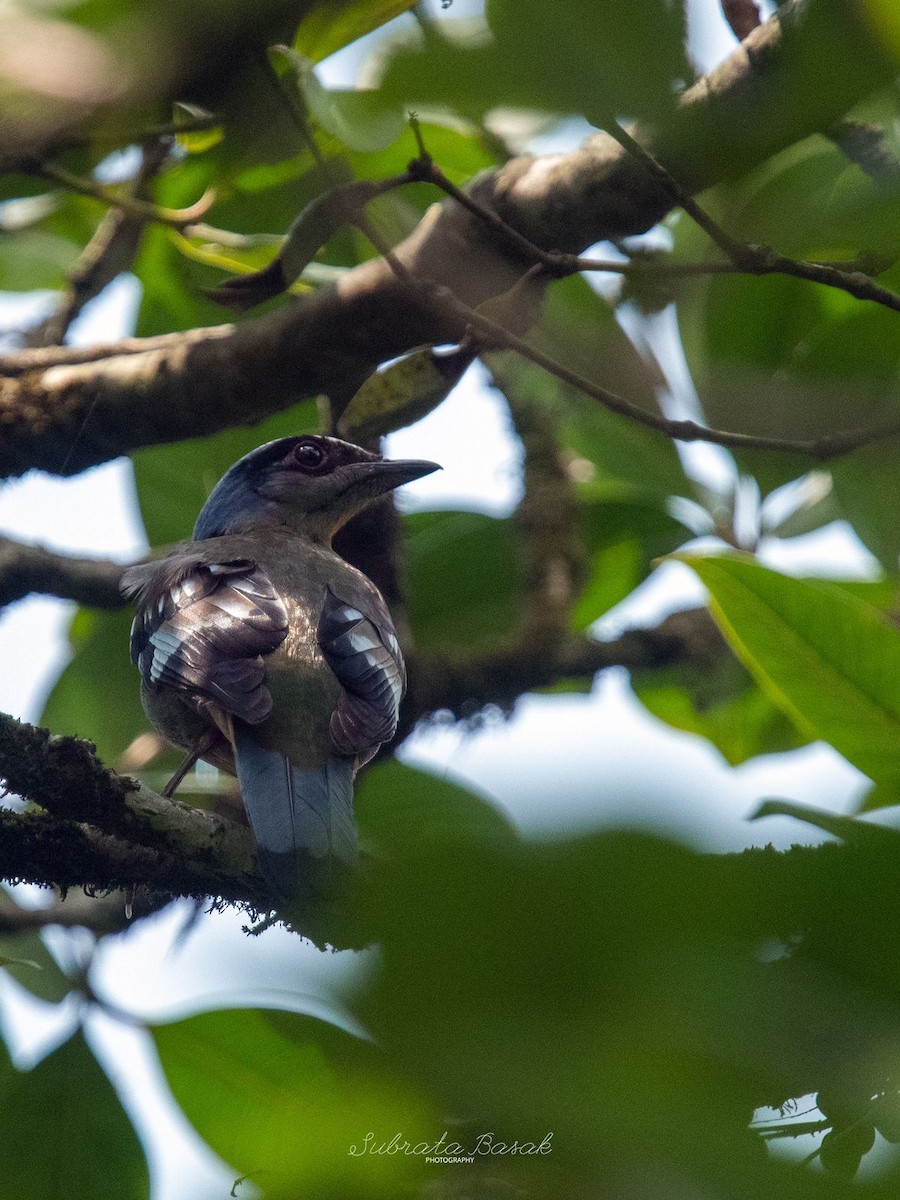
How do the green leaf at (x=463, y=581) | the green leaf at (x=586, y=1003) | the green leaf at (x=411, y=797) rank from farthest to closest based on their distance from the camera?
the green leaf at (x=463, y=581)
the green leaf at (x=411, y=797)
the green leaf at (x=586, y=1003)

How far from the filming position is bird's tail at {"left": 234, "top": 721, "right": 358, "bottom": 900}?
3.04 m

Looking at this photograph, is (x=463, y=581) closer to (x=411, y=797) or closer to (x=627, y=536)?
(x=627, y=536)

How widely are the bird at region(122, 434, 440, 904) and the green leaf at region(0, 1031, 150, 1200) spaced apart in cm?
92

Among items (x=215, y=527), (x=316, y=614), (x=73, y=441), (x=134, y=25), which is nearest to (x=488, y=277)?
(x=316, y=614)

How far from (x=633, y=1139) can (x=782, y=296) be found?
15.7ft

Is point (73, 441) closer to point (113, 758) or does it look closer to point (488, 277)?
point (488, 277)

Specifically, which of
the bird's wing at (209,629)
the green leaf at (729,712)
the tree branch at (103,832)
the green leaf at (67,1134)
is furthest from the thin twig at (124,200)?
the green leaf at (729,712)

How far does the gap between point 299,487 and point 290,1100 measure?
118 inches

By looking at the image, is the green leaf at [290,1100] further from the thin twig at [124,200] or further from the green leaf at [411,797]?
the thin twig at [124,200]

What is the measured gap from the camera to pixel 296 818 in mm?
3191

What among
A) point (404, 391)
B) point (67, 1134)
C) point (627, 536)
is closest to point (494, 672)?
point (627, 536)

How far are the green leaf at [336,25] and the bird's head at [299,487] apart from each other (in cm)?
187

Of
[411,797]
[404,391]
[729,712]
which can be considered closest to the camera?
[404,391]

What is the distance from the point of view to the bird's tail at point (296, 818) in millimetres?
3045
